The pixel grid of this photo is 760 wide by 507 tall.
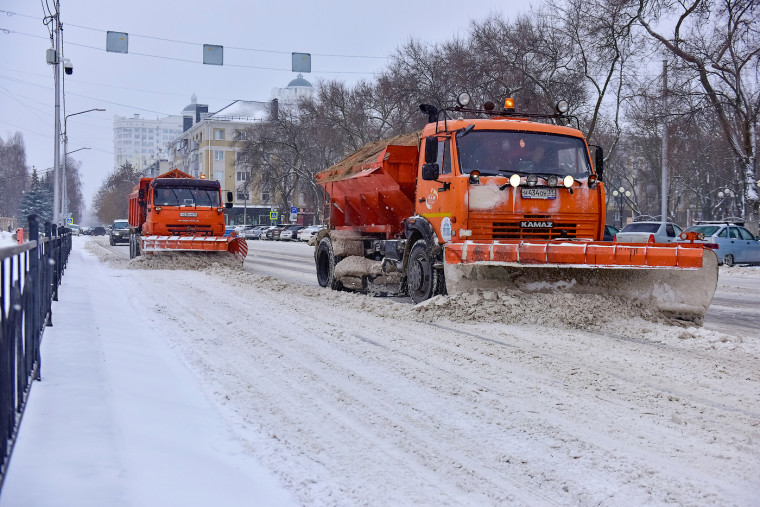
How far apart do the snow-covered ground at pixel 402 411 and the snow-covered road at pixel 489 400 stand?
0.06 feet

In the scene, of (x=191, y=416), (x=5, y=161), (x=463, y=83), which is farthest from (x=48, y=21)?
(x=5, y=161)

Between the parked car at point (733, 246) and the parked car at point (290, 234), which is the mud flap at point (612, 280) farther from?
the parked car at point (290, 234)

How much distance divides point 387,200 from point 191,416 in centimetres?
802

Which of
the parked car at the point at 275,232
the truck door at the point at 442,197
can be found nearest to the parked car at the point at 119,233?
the parked car at the point at 275,232

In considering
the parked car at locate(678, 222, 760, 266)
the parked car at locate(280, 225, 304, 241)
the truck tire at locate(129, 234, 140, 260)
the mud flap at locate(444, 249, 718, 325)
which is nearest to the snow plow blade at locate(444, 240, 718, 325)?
the mud flap at locate(444, 249, 718, 325)

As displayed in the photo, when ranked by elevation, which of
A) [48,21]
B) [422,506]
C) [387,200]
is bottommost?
[422,506]

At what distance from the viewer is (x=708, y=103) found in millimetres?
28203

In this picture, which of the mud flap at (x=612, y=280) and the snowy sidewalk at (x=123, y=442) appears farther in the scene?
the mud flap at (x=612, y=280)

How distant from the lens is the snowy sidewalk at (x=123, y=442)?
11.7ft

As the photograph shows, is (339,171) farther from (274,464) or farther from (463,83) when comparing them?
(463,83)

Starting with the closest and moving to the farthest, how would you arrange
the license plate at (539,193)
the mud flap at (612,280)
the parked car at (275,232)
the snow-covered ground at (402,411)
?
the snow-covered ground at (402,411) < the mud flap at (612,280) < the license plate at (539,193) < the parked car at (275,232)

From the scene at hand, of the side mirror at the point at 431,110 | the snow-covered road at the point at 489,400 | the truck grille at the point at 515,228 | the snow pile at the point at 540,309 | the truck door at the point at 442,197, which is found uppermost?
the side mirror at the point at 431,110

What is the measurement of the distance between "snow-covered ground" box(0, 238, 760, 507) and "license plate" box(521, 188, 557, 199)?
141cm

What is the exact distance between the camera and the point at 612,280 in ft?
31.1
